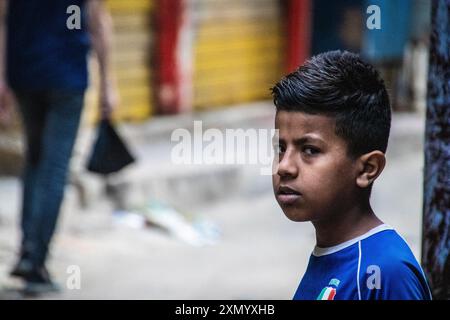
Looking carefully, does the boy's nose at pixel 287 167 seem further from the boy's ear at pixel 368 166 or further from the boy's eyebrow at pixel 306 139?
the boy's ear at pixel 368 166

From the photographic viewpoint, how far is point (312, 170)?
6.77 feet

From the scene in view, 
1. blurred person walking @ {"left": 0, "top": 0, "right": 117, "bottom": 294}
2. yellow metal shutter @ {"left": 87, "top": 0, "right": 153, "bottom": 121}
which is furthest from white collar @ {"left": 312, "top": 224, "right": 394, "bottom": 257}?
yellow metal shutter @ {"left": 87, "top": 0, "right": 153, "bottom": 121}

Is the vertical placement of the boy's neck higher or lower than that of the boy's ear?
lower

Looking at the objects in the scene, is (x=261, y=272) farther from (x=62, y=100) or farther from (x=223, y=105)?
(x=223, y=105)

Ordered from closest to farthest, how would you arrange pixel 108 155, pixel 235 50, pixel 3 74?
1. pixel 108 155
2. pixel 3 74
3. pixel 235 50

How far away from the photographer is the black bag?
15.9 feet

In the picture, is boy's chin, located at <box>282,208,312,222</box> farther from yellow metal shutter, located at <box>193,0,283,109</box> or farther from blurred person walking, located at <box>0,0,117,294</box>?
yellow metal shutter, located at <box>193,0,283,109</box>

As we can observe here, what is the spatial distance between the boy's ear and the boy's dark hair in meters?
0.01

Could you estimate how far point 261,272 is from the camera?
5.59 metres

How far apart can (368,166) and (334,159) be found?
8 centimetres

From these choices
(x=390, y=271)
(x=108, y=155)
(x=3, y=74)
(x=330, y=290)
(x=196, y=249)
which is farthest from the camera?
(x=196, y=249)

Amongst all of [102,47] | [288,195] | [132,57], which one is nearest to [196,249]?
[102,47]

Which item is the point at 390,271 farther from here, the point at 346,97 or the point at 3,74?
the point at 3,74
